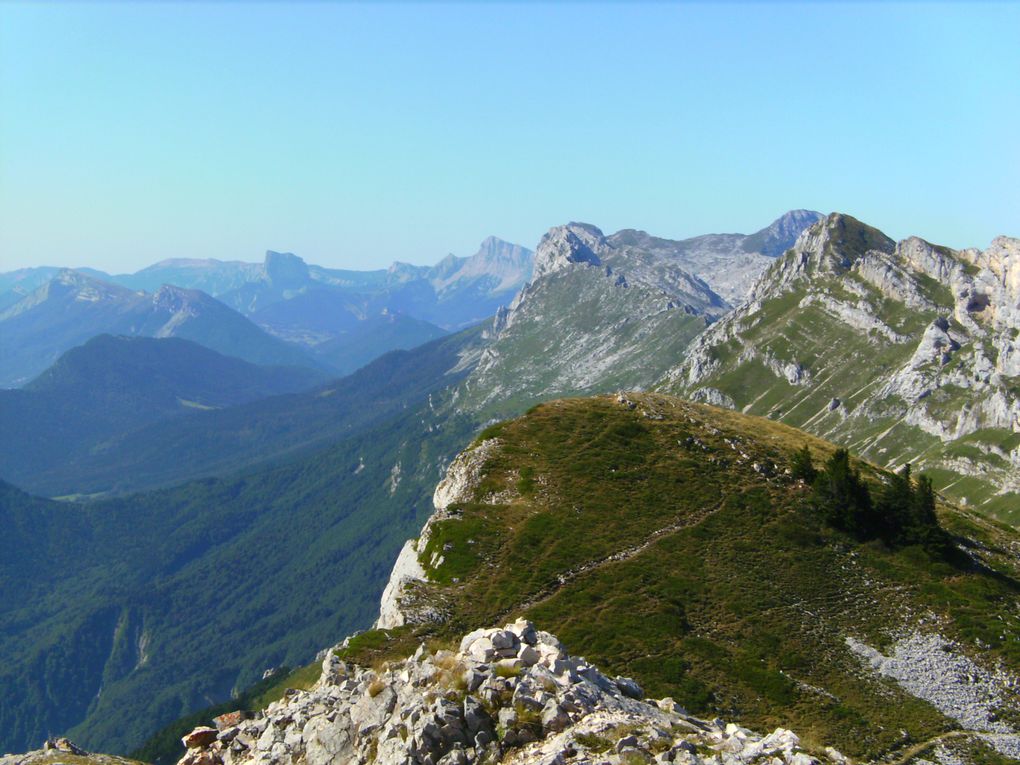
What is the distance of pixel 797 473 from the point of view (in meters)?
92.2

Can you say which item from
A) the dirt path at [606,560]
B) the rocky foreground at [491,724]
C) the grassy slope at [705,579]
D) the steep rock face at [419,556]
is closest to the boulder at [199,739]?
the rocky foreground at [491,724]

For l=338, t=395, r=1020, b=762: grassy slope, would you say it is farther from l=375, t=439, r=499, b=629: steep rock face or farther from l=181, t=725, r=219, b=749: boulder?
l=181, t=725, r=219, b=749: boulder

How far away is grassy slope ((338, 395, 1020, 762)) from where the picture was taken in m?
59.7

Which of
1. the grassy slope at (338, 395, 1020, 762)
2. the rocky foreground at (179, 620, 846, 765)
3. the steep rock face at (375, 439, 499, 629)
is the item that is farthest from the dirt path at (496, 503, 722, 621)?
the rocky foreground at (179, 620, 846, 765)

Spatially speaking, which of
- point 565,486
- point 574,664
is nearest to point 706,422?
point 565,486

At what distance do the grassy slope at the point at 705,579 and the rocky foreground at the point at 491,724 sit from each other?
21.6 metres

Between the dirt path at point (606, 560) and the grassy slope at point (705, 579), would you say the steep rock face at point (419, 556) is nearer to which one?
the grassy slope at point (705, 579)

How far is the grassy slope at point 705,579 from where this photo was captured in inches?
2351

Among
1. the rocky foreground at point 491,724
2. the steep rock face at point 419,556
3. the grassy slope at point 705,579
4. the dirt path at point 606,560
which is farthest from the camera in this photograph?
the dirt path at point 606,560

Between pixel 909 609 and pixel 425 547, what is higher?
pixel 425 547

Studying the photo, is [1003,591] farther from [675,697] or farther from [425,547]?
[425,547]

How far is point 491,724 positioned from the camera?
33.3 meters

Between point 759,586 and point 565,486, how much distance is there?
25869 millimetres

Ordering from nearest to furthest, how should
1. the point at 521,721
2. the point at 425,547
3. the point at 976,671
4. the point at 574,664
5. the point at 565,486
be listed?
the point at 521,721 → the point at 574,664 → the point at 976,671 → the point at 425,547 → the point at 565,486
